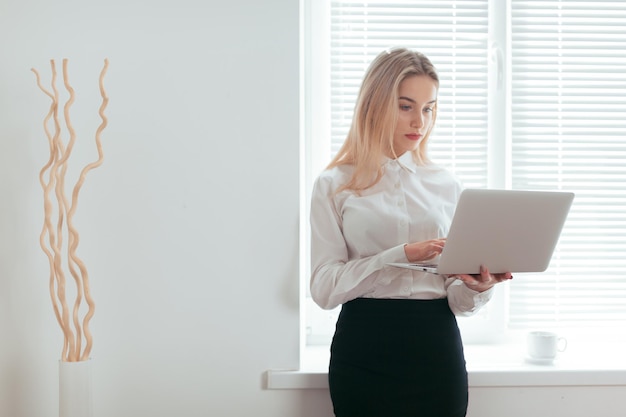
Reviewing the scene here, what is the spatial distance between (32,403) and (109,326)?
1.12 ft

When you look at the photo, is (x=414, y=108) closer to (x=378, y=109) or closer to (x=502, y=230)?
(x=378, y=109)

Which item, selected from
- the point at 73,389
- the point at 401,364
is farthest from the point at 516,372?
the point at 73,389

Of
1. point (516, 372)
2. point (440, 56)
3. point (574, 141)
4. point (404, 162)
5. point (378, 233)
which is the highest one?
point (440, 56)

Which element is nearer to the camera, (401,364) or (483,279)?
(483,279)

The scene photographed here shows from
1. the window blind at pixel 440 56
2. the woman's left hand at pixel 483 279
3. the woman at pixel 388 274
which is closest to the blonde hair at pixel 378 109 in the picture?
the woman at pixel 388 274

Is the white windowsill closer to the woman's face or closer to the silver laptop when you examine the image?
the silver laptop

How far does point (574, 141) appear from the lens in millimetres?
2600

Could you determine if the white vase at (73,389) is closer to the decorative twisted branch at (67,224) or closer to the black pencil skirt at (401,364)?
the decorative twisted branch at (67,224)

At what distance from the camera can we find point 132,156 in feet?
7.18

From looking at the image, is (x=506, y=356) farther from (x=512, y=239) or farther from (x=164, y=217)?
(x=164, y=217)

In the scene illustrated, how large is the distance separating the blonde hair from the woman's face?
2 cm

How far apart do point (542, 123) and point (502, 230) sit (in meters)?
1.08

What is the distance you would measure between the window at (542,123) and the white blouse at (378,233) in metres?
0.56

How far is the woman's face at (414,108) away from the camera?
1949 mm
